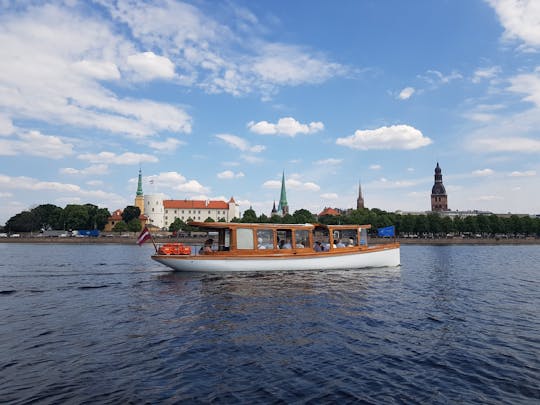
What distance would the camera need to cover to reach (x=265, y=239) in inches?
1171

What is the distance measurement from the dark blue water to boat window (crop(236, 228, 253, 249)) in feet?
21.4

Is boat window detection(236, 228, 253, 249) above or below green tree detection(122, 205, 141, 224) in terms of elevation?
below

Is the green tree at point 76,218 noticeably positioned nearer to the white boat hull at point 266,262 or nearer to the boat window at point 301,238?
the white boat hull at point 266,262

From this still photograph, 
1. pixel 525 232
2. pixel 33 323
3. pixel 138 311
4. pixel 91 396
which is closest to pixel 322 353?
pixel 91 396

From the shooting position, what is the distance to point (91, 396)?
8203 mm

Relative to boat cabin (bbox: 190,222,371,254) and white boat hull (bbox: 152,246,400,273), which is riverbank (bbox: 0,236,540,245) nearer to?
boat cabin (bbox: 190,222,371,254)

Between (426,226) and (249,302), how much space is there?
123418 mm

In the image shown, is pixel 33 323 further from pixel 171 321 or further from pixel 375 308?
pixel 375 308

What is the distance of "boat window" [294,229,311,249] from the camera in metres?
30.4

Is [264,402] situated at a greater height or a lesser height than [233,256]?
lesser

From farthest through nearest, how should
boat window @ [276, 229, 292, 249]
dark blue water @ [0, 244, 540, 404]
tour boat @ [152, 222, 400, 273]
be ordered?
boat window @ [276, 229, 292, 249] → tour boat @ [152, 222, 400, 273] → dark blue water @ [0, 244, 540, 404]

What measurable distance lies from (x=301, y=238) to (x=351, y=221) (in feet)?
342

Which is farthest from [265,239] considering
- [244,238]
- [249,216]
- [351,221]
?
[249,216]

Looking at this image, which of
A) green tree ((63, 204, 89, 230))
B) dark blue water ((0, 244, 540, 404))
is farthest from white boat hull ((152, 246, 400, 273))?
green tree ((63, 204, 89, 230))
